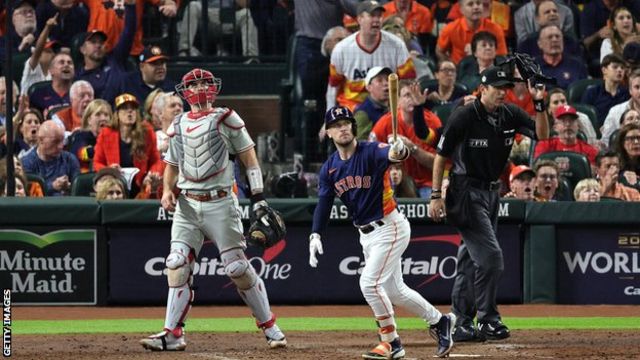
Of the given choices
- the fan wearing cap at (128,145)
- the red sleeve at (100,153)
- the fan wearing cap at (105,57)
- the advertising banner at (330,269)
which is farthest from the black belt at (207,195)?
the fan wearing cap at (105,57)

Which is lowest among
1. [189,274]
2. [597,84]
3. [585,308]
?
[585,308]

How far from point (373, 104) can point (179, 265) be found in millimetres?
4788

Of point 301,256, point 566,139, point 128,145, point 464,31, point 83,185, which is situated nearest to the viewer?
point 301,256

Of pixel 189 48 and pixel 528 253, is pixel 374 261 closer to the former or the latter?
pixel 528 253

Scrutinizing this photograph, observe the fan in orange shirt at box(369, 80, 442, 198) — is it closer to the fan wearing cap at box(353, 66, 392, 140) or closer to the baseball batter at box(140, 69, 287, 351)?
the fan wearing cap at box(353, 66, 392, 140)

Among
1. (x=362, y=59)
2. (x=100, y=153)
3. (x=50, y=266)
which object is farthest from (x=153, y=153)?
(x=362, y=59)

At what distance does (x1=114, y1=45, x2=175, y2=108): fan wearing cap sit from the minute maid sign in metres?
2.86

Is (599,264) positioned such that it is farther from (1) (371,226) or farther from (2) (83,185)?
(2) (83,185)

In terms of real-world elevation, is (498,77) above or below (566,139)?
above

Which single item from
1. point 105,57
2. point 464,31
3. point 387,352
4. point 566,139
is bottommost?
point 387,352

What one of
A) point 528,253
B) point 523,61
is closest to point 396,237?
point 523,61

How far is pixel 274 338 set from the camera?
32.4ft

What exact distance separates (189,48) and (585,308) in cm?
626

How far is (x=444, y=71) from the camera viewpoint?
48.3 ft
